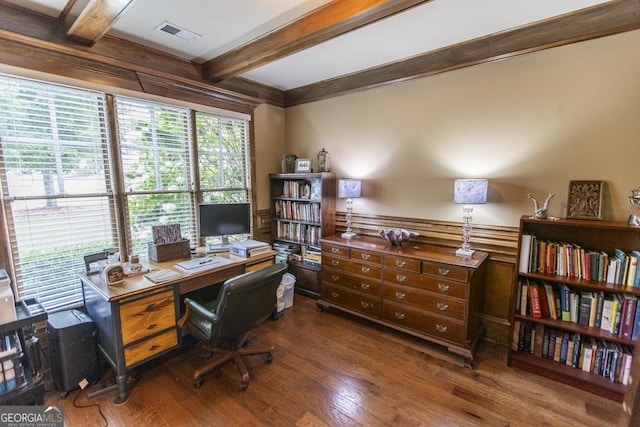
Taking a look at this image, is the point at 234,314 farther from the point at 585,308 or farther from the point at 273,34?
the point at 585,308

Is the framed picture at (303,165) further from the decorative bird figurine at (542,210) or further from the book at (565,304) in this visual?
the book at (565,304)

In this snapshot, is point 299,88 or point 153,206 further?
point 299,88

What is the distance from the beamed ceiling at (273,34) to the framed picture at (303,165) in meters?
1.07

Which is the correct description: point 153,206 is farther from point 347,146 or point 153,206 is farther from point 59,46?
point 347,146

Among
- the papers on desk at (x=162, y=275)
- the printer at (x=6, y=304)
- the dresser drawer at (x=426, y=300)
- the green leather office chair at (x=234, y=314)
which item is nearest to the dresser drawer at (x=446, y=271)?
the dresser drawer at (x=426, y=300)

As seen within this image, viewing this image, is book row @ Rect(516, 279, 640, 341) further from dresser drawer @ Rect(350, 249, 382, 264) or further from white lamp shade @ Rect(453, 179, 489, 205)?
dresser drawer @ Rect(350, 249, 382, 264)

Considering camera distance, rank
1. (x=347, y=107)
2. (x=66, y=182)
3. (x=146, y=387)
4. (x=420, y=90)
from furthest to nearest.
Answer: (x=347, y=107)
(x=420, y=90)
(x=66, y=182)
(x=146, y=387)

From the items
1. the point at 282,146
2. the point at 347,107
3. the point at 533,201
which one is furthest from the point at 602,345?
the point at 282,146

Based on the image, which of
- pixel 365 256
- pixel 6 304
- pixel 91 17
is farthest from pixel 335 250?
pixel 91 17

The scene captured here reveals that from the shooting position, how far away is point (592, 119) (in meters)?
2.12

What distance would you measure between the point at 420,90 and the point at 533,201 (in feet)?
4.76

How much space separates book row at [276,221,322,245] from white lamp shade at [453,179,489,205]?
1.61 m

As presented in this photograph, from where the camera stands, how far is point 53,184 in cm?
218

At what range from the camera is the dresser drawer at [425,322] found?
92.5 inches
